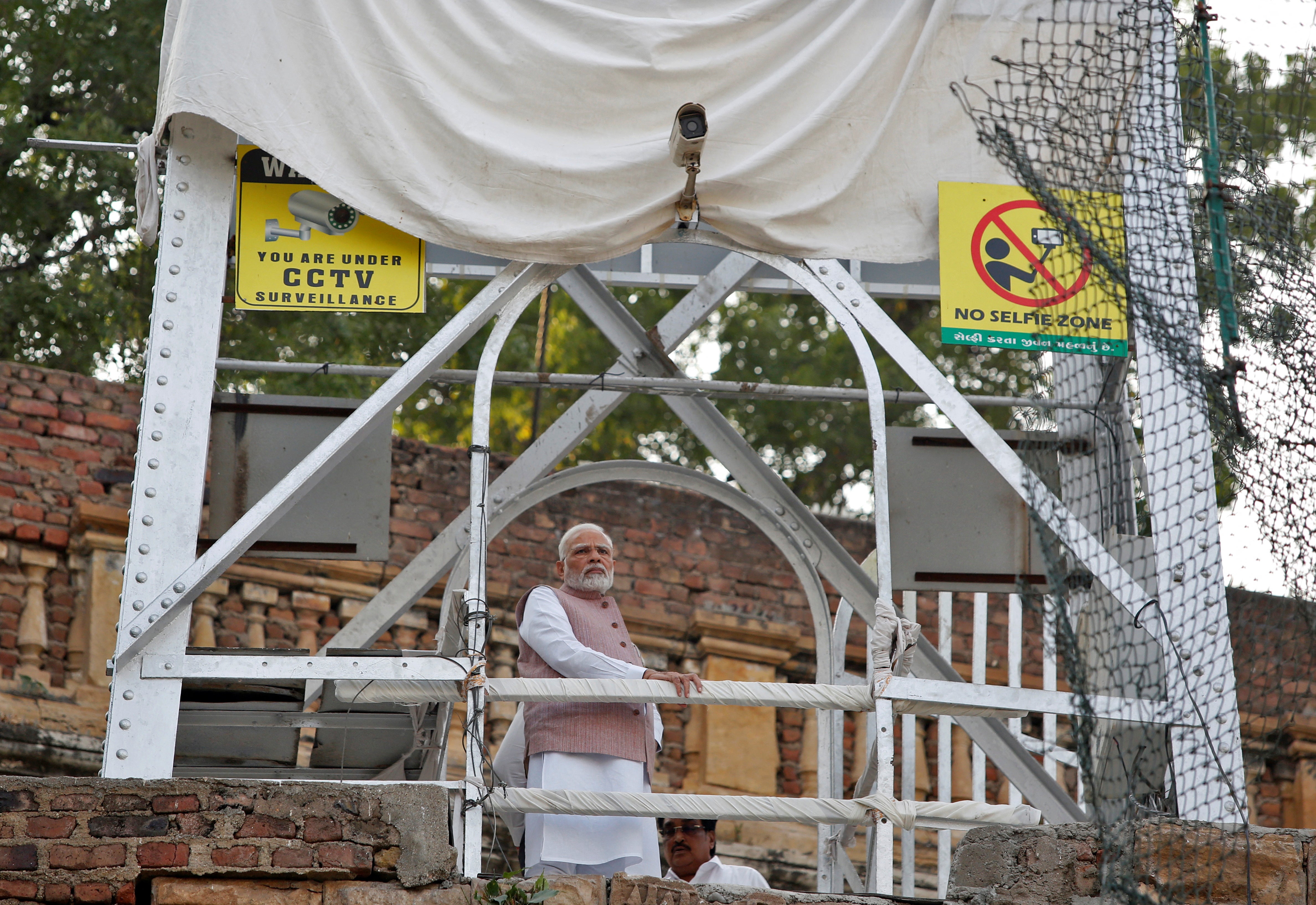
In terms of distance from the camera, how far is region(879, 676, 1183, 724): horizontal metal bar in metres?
5.54

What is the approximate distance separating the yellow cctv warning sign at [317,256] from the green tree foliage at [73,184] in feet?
20.0

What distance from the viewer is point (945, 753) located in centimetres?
787

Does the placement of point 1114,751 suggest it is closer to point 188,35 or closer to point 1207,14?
point 1207,14

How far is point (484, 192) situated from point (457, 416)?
9229 mm

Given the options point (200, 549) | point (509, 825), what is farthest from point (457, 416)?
point (509, 825)

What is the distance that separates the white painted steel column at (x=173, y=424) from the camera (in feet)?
18.2

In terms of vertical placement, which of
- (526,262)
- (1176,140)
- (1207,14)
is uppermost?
(1207,14)

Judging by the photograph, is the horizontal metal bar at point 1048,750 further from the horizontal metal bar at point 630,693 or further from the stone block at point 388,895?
the stone block at point 388,895

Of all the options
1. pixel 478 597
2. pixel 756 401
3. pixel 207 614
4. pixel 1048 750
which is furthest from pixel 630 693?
pixel 756 401

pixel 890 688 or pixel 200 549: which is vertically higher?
pixel 200 549

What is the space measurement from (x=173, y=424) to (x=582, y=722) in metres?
1.78

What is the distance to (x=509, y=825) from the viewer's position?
6602mm

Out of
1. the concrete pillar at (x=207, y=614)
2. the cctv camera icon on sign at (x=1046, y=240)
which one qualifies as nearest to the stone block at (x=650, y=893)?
the cctv camera icon on sign at (x=1046, y=240)

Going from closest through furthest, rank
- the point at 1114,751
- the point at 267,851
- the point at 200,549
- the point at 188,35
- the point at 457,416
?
the point at 267,851 → the point at 188,35 → the point at 1114,751 → the point at 200,549 → the point at 457,416
